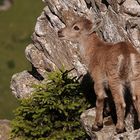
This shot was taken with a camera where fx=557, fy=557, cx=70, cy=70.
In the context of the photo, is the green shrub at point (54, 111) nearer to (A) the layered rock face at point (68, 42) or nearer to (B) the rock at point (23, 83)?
(A) the layered rock face at point (68, 42)

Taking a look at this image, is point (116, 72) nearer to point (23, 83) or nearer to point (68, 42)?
point (68, 42)

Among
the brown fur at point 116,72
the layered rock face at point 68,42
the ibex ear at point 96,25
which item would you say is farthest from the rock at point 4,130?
the ibex ear at point 96,25

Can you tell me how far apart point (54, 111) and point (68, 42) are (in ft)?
20.1

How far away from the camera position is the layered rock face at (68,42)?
2764 centimetres

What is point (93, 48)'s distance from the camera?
86.2 feet

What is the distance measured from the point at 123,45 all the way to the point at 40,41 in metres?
12.7

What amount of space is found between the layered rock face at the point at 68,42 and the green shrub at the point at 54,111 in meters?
2.10

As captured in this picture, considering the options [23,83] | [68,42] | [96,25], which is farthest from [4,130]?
[96,25]

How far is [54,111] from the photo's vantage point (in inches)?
1103

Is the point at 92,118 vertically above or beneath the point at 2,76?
beneath

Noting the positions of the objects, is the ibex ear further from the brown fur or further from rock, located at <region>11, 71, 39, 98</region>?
rock, located at <region>11, 71, 39, 98</region>

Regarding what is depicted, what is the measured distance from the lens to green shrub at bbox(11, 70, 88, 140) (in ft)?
90.1

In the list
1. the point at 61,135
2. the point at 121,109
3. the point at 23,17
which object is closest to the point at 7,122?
the point at 61,135

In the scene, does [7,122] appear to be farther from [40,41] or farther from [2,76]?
[2,76]
